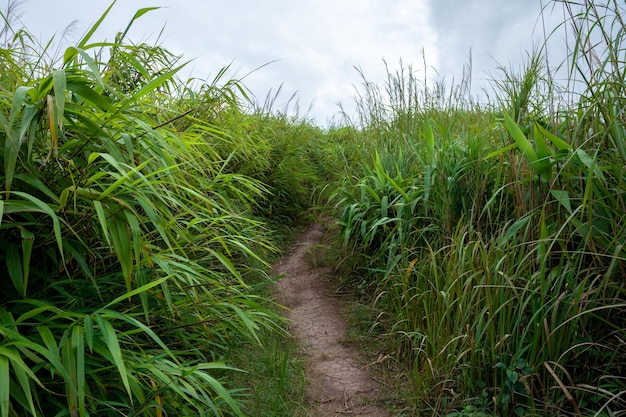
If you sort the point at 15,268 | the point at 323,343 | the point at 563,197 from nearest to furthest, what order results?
the point at 15,268, the point at 563,197, the point at 323,343

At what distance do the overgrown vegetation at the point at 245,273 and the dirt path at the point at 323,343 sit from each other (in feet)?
0.58

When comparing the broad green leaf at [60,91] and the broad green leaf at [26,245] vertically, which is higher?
the broad green leaf at [60,91]

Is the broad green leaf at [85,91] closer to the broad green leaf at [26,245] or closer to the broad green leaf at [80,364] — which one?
the broad green leaf at [26,245]

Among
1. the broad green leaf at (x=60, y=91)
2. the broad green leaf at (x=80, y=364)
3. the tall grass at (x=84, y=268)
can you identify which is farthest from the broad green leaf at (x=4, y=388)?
the broad green leaf at (x=60, y=91)

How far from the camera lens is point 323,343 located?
325cm

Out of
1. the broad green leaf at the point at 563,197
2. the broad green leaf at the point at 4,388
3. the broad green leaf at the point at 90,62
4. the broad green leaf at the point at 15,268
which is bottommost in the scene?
the broad green leaf at the point at 4,388

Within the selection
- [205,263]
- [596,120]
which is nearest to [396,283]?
[205,263]

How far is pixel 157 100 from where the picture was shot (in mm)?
3688

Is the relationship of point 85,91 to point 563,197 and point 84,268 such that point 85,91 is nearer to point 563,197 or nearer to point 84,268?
point 84,268

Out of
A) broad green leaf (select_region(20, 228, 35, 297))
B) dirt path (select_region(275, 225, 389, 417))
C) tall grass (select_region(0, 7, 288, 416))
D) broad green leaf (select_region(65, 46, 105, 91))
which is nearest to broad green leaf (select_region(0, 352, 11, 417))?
tall grass (select_region(0, 7, 288, 416))

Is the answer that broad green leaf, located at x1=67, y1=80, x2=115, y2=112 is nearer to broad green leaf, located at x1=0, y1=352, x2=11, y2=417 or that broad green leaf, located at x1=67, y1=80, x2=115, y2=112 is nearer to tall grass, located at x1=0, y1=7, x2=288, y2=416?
tall grass, located at x1=0, y1=7, x2=288, y2=416

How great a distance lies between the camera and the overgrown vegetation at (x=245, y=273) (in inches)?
72.1

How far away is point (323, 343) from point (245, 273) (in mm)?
710

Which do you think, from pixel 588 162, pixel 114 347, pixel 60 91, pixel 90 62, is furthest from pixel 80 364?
pixel 588 162
